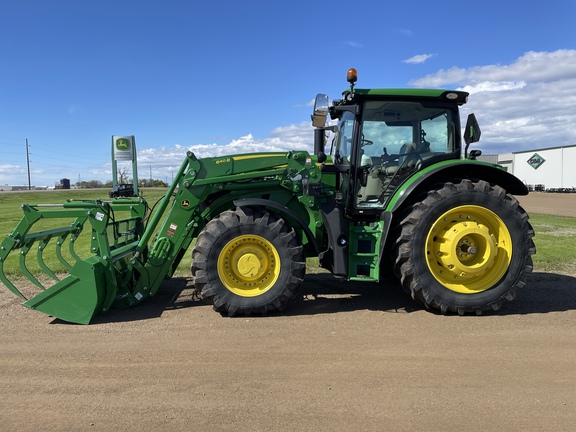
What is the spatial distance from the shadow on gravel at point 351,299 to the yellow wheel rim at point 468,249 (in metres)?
0.53

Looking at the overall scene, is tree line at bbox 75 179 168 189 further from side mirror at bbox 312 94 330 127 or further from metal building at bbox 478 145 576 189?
side mirror at bbox 312 94 330 127

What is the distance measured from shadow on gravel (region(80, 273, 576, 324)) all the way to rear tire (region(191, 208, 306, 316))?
408mm

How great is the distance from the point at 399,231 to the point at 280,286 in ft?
5.09

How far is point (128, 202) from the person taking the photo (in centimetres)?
641

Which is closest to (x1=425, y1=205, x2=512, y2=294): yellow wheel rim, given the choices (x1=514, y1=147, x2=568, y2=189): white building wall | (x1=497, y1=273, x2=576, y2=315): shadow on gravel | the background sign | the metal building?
(x1=497, y1=273, x2=576, y2=315): shadow on gravel

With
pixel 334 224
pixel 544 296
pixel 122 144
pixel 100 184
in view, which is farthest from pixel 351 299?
pixel 100 184

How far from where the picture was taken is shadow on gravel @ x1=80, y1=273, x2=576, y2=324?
16.8 feet

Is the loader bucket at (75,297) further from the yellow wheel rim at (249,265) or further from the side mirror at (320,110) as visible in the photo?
the side mirror at (320,110)

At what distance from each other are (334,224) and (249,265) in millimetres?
1173

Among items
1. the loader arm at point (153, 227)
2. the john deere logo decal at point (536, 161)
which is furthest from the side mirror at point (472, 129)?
the john deere logo decal at point (536, 161)

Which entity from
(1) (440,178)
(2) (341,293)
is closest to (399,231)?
(1) (440,178)

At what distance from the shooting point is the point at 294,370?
357 cm

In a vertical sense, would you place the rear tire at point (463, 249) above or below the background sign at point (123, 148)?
below

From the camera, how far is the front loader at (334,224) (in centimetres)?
486
